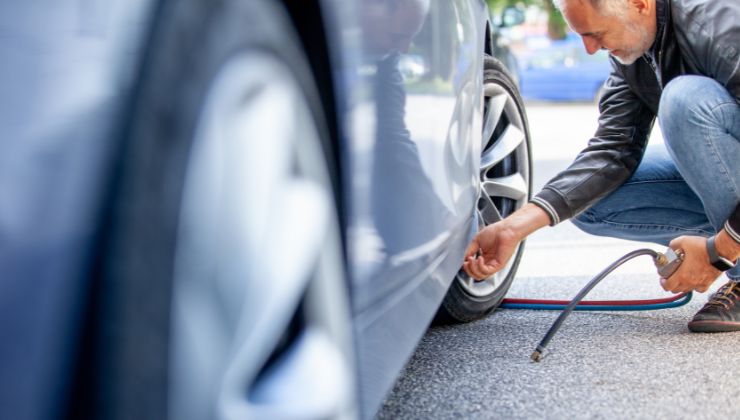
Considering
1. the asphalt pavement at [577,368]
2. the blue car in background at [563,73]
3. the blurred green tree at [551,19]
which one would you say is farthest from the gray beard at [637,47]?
the blurred green tree at [551,19]

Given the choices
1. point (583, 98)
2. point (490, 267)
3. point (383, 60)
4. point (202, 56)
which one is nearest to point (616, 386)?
point (490, 267)

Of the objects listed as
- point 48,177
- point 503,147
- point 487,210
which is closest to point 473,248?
point 487,210

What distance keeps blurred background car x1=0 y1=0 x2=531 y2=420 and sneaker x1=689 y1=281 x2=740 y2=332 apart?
4.39 feet

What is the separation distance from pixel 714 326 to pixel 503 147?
0.77m

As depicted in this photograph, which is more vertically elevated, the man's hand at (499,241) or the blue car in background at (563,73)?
the man's hand at (499,241)

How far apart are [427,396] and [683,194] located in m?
1.18

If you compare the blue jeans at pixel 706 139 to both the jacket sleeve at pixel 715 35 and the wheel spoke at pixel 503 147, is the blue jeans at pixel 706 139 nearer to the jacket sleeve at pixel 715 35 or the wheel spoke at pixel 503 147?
the jacket sleeve at pixel 715 35

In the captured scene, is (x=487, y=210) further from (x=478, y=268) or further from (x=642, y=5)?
(x=642, y=5)

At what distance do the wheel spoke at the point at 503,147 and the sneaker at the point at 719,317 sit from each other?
0.69m

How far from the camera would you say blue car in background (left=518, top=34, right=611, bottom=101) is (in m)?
15.4

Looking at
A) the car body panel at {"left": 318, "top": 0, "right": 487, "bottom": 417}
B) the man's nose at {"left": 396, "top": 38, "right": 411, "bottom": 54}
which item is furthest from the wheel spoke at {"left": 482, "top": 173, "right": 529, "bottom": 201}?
the man's nose at {"left": 396, "top": 38, "right": 411, "bottom": 54}

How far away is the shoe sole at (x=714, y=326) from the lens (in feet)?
7.54

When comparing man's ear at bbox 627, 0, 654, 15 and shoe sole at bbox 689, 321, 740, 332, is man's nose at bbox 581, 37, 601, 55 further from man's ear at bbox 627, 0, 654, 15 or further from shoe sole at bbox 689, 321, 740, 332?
shoe sole at bbox 689, 321, 740, 332

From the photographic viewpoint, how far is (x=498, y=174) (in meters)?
2.75
